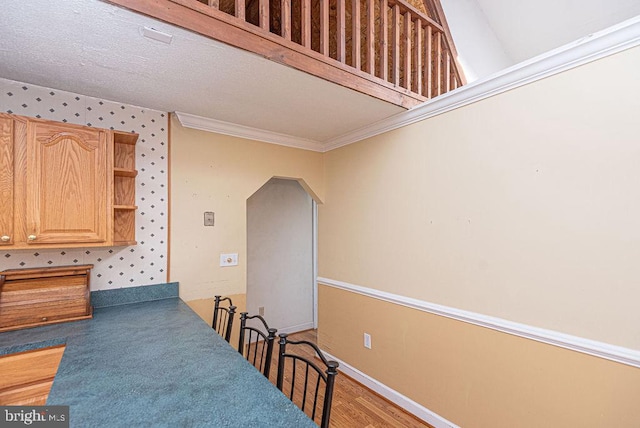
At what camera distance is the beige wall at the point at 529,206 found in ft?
4.34

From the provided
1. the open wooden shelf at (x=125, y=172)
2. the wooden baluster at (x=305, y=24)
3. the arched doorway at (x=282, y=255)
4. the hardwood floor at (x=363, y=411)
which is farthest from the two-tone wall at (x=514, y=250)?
the open wooden shelf at (x=125, y=172)

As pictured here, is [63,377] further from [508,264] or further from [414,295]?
[508,264]

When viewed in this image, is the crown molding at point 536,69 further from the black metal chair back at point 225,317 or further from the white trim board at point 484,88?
the black metal chair back at point 225,317

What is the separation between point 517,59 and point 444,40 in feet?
3.90

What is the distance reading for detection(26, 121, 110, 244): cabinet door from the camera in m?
1.62

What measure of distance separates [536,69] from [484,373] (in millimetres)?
1709

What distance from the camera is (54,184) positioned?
1682mm

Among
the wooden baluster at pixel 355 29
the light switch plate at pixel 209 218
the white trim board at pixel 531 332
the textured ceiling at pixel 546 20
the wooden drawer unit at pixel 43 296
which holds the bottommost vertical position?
the white trim board at pixel 531 332

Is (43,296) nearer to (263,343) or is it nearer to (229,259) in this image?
(229,259)

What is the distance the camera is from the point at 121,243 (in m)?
1.93

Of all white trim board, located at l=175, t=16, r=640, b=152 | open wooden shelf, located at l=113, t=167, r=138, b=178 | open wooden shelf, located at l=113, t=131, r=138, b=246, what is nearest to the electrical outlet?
white trim board, located at l=175, t=16, r=640, b=152

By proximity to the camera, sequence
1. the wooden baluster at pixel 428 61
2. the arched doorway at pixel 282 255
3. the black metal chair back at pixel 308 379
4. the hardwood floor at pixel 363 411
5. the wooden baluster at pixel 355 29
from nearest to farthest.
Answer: the black metal chair back at pixel 308 379, the wooden baluster at pixel 355 29, the hardwood floor at pixel 363 411, the wooden baluster at pixel 428 61, the arched doorway at pixel 282 255

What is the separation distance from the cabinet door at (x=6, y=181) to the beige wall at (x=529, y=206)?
2298mm

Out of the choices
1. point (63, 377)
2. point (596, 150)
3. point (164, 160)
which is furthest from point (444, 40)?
point (63, 377)
